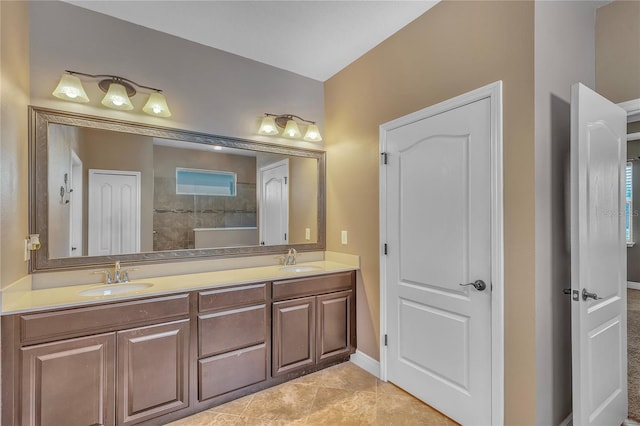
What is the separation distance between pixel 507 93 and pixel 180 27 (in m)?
2.31

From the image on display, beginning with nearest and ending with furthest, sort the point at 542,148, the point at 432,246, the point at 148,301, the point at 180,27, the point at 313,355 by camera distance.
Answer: the point at 542,148 < the point at 148,301 < the point at 432,246 < the point at 180,27 < the point at 313,355

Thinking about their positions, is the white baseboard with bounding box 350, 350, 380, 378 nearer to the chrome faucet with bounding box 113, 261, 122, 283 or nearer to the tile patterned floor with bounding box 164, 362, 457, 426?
the tile patterned floor with bounding box 164, 362, 457, 426

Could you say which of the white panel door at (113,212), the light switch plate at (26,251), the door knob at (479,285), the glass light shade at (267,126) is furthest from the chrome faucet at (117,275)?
the door knob at (479,285)

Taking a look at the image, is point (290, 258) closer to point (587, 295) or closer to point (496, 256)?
Answer: point (496, 256)

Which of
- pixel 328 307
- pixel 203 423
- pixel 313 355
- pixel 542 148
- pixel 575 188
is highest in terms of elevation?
pixel 542 148

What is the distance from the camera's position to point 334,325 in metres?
2.63

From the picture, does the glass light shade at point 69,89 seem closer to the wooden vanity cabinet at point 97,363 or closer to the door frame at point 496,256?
the wooden vanity cabinet at point 97,363

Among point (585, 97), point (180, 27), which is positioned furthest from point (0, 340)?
point (585, 97)

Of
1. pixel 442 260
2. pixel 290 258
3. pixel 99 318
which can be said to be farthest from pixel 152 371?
pixel 442 260

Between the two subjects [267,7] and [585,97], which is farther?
[267,7]

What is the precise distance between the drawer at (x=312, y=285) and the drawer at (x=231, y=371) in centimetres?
42

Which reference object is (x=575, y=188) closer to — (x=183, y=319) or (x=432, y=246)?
(x=432, y=246)

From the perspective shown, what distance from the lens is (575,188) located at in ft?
5.03

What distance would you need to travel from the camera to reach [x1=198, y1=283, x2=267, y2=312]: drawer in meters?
2.04
